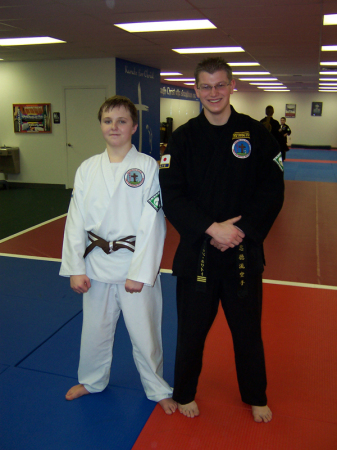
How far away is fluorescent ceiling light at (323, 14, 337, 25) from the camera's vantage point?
5051mm

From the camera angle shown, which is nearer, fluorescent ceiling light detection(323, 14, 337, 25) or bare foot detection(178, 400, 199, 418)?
bare foot detection(178, 400, 199, 418)

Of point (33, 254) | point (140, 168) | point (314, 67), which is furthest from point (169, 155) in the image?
point (314, 67)

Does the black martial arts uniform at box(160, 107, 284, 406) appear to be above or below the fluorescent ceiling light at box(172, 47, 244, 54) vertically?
below

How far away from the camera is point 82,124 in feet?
29.0

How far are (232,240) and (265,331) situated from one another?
1346 mm

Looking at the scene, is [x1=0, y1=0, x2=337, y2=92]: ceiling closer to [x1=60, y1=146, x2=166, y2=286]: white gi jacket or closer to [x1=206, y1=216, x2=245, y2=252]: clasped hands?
[x1=60, y1=146, x2=166, y2=286]: white gi jacket

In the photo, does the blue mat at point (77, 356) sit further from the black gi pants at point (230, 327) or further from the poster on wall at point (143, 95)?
the poster on wall at point (143, 95)

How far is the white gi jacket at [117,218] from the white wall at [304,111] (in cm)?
2100

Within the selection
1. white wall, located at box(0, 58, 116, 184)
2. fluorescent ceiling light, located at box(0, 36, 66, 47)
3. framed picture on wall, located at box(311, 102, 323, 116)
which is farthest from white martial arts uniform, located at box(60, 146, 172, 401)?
framed picture on wall, located at box(311, 102, 323, 116)

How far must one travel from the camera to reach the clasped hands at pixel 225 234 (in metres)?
1.66

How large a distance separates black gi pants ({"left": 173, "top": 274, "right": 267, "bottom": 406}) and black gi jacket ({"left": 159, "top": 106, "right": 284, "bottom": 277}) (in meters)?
0.09

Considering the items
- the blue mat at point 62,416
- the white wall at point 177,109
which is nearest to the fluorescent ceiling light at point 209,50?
the blue mat at point 62,416

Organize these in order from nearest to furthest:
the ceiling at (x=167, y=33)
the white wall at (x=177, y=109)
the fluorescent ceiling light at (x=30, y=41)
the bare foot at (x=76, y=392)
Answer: the bare foot at (x=76, y=392) → the ceiling at (x=167, y=33) → the fluorescent ceiling light at (x=30, y=41) → the white wall at (x=177, y=109)

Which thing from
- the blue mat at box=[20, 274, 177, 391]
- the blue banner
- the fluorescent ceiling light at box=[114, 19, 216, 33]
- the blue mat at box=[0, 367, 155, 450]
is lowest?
the blue mat at box=[0, 367, 155, 450]
